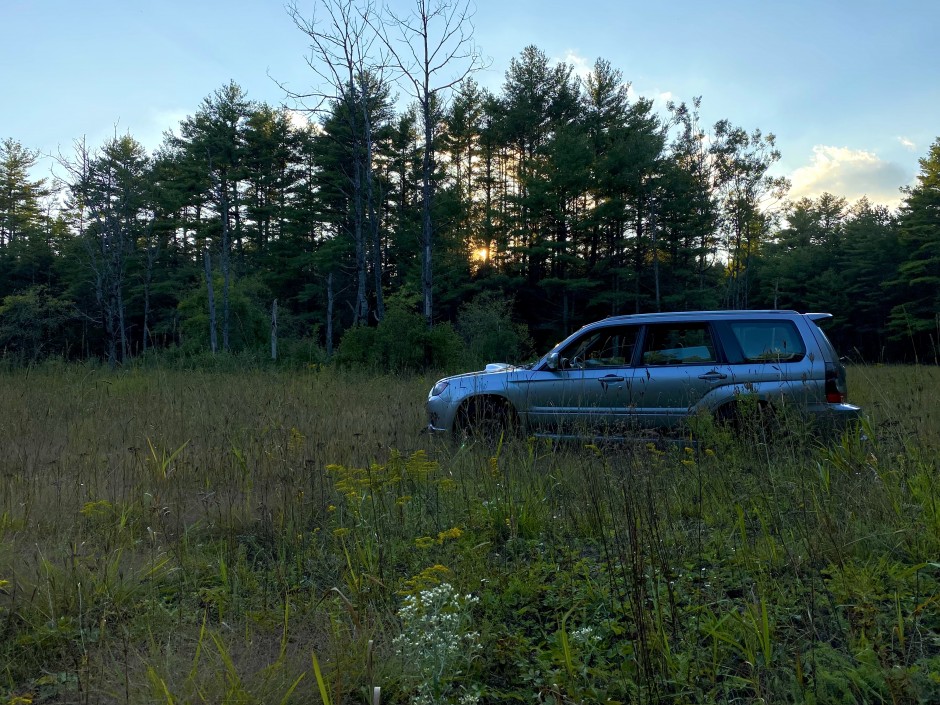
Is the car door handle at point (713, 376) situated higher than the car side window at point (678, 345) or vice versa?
the car side window at point (678, 345)

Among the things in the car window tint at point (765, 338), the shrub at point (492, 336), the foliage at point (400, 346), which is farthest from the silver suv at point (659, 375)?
the shrub at point (492, 336)

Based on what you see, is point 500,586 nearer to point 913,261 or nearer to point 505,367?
point 505,367

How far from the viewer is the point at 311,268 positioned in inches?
1649

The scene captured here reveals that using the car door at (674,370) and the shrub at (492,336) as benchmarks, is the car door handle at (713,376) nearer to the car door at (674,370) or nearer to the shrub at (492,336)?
A: the car door at (674,370)

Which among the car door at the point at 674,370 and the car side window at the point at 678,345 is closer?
the car door at the point at 674,370

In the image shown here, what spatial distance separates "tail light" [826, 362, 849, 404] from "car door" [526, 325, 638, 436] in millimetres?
1932

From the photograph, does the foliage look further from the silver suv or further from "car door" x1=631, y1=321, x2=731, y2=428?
"car door" x1=631, y1=321, x2=731, y2=428

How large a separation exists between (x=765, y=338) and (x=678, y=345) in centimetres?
89

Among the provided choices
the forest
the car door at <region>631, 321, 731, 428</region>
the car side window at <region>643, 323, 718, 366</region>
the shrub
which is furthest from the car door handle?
the forest

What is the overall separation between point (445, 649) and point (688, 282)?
41.4 metres

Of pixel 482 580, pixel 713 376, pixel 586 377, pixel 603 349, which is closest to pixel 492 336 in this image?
pixel 603 349

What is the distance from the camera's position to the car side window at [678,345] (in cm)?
705

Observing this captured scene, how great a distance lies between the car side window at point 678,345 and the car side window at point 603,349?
20 cm

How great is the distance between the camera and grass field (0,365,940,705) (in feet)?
7.92
